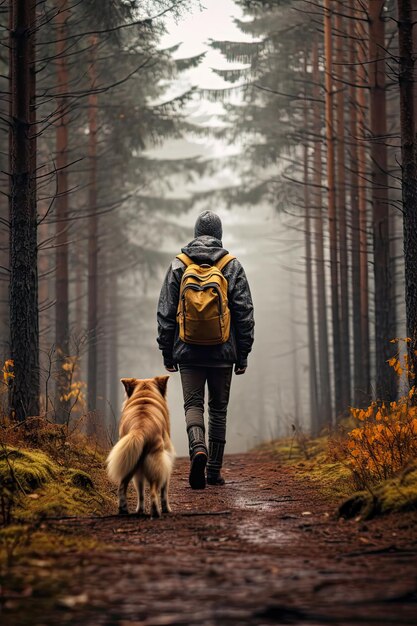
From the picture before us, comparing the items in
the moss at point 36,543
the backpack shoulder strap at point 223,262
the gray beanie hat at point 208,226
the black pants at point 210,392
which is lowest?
the moss at point 36,543

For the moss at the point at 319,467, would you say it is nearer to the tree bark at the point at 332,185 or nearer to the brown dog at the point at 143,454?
the brown dog at the point at 143,454

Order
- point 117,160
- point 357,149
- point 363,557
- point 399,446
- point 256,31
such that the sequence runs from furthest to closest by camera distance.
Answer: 1. point 256,31
2. point 117,160
3. point 357,149
4. point 399,446
5. point 363,557

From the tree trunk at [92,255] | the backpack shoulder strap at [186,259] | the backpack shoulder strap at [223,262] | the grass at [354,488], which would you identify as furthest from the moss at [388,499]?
the tree trunk at [92,255]

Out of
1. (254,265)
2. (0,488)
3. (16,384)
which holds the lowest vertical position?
A: (0,488)

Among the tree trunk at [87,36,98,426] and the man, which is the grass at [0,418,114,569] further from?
the tree trunk at [87,36,98,426]

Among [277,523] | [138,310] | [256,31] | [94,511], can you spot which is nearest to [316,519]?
[277,523]

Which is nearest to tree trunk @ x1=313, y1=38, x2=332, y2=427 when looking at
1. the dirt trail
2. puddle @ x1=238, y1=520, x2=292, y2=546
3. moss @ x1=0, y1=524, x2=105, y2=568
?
puddle @ x1=238, y1=520, x2=292, y2=546

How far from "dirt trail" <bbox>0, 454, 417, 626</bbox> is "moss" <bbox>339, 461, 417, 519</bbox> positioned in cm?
13

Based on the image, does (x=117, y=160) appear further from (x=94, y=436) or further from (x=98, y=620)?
(x=98, y=620)

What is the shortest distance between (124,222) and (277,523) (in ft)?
77.0

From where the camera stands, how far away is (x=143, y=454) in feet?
17.8

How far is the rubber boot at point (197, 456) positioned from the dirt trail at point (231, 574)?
1.70m

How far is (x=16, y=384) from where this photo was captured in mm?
8156

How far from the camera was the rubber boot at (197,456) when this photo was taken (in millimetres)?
7246
